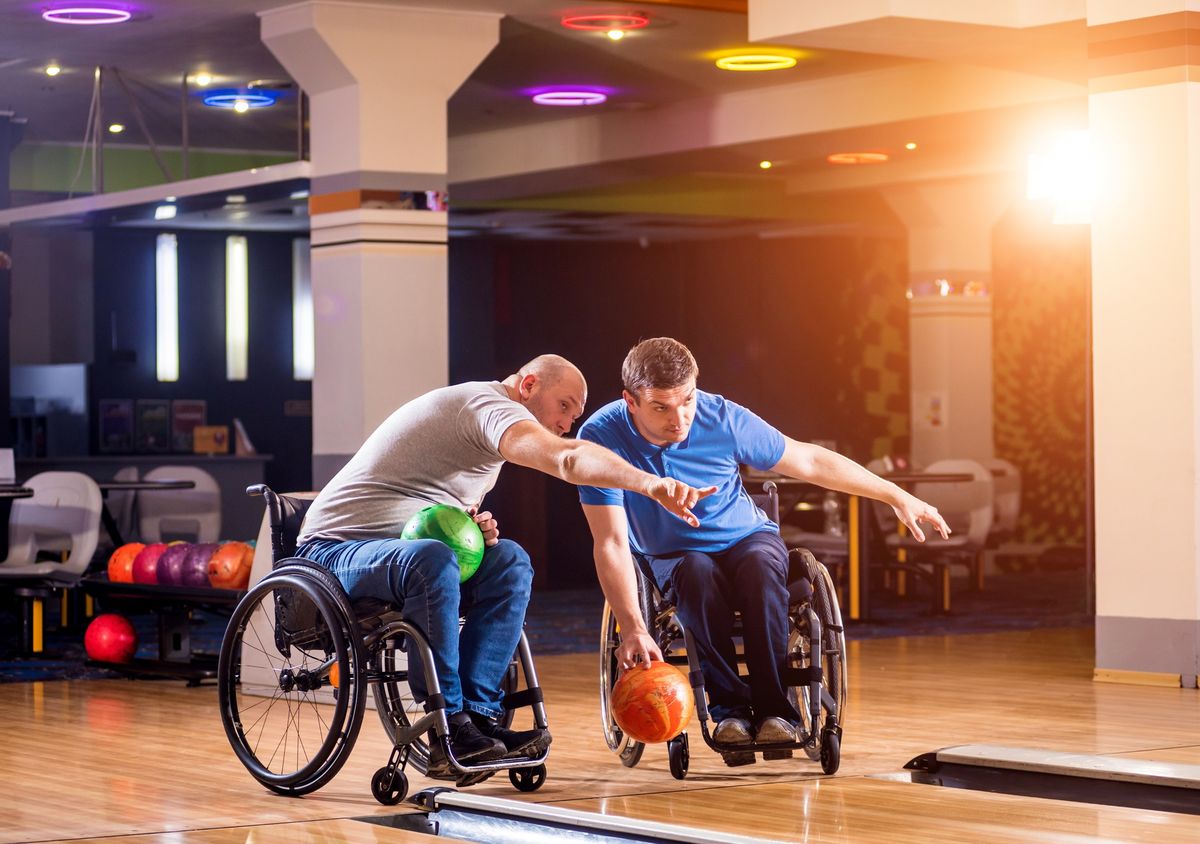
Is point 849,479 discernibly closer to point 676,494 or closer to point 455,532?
point 455,532

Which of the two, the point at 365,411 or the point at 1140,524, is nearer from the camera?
the point at 1140,524

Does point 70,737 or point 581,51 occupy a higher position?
point 581,51

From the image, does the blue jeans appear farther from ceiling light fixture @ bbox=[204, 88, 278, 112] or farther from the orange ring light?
ceiling light fixture @ bbox=[204, 88, 278, 112]

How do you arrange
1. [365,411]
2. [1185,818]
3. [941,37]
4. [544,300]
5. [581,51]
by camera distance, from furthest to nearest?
[544,300] → [581,51] → [365,411] → [941,37] → [1185,818]

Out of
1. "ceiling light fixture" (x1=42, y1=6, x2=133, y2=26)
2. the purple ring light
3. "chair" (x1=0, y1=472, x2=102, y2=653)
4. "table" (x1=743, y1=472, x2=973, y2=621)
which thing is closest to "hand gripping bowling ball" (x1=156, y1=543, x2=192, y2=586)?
"chair" (x1=0, y1=472, x2=102, y2=653)

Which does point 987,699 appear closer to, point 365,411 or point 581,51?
point 365,411

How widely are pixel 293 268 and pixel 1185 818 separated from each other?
11.8 metres

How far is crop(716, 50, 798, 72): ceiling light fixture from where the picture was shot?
31.9 ft

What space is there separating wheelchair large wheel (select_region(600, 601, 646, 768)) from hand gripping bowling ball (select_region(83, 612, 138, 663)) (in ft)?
10.2

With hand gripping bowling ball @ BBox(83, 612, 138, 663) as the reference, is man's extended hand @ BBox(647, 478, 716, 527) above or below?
above

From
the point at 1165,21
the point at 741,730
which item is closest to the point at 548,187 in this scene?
the point at 1165,21

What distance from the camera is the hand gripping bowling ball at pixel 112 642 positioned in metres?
7.48

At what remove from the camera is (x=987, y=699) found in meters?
6.50

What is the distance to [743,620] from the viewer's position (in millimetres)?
4676
